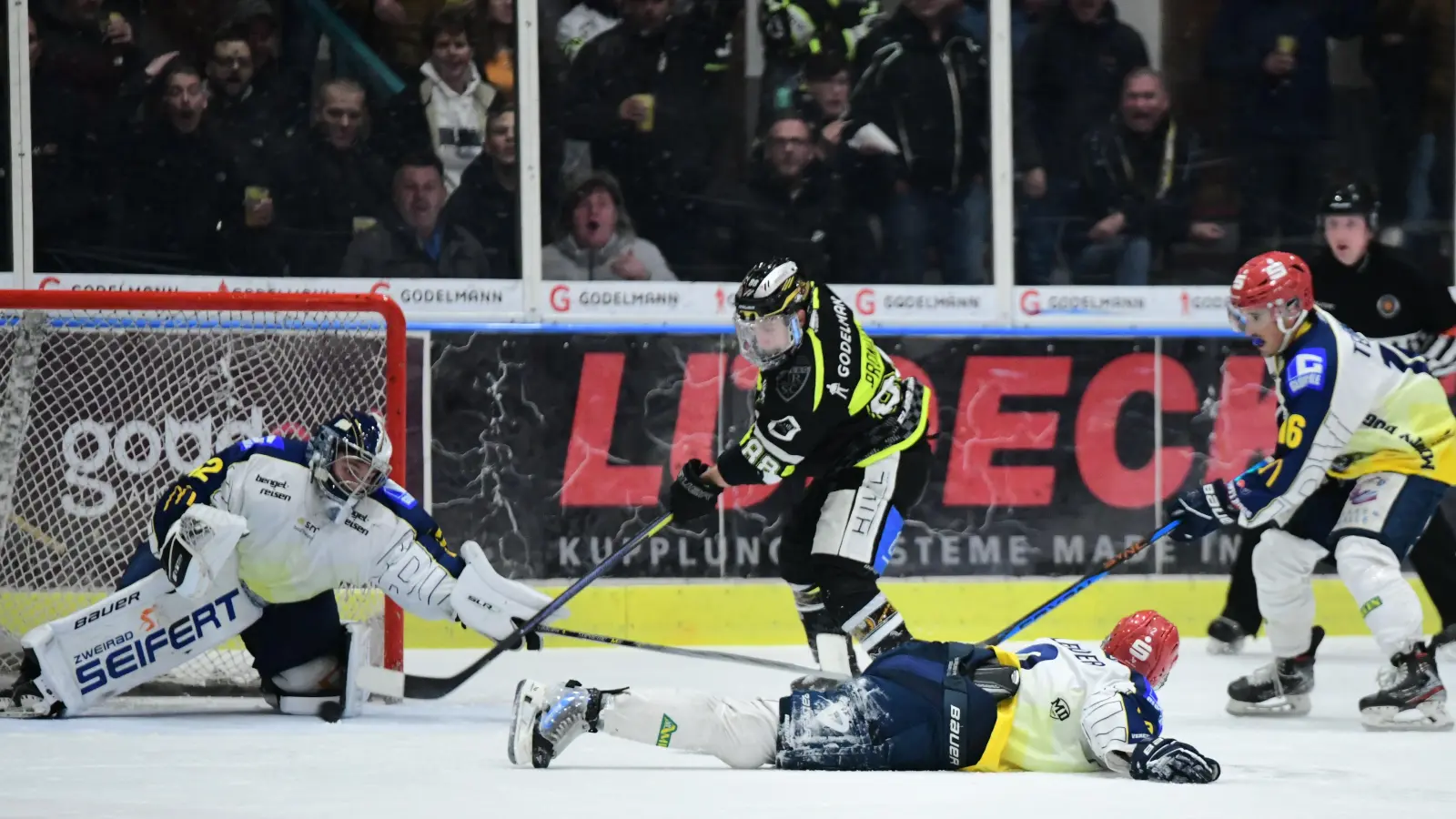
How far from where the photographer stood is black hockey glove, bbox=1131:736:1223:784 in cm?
352

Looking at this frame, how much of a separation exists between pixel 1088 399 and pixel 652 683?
221 centimetres

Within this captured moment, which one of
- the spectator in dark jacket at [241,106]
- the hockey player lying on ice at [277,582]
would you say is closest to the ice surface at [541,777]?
the hockey player lying on ice at [277,582]

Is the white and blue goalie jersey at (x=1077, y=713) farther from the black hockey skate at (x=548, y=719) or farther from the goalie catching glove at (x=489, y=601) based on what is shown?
the goalie catching glove at (x=489, y=601)

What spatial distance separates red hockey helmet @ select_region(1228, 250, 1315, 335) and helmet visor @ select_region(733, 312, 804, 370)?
3.48 feet

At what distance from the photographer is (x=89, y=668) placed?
4.68 meters

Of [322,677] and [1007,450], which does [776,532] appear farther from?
[322,677]

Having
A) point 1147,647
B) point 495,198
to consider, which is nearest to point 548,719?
point 1147,647

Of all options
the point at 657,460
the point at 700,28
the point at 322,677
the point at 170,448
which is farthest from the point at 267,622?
the point at 700,28

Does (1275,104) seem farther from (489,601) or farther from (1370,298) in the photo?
(489,601)

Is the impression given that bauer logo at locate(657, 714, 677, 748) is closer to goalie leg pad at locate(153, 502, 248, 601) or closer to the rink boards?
goalie leg pad at locate(153, 502, 248, 601)

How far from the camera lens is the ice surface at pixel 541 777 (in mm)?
3334

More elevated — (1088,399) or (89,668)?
(1088,399)

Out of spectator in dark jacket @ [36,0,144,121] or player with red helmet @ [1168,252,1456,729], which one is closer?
player with red helmet @ [1168,252,1456,729]

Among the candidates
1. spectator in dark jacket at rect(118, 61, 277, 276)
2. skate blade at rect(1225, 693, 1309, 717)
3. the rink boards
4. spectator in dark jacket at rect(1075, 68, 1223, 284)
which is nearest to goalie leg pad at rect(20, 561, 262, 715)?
the rink boards
